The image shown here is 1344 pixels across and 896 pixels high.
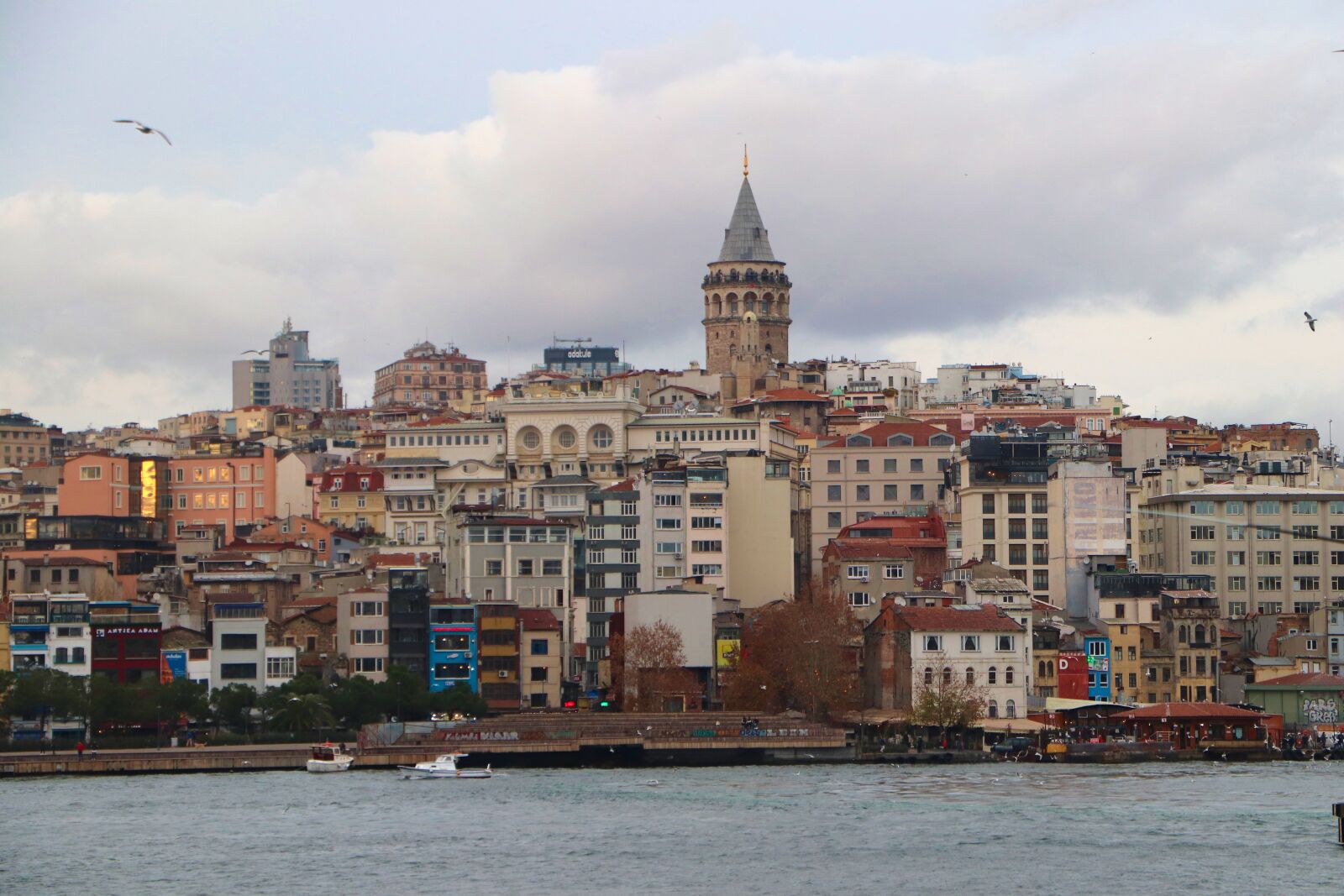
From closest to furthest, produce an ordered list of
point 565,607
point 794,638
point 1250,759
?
Answer: point 1250,759
point 794,638
point 565,607

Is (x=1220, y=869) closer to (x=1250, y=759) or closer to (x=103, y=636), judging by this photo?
(x=1250, y=759)

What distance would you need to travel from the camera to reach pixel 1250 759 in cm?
8575

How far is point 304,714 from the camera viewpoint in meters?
87.4

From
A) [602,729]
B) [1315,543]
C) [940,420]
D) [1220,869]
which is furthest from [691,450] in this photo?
[1220,869]

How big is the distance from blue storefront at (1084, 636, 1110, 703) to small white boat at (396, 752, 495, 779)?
24.0 m

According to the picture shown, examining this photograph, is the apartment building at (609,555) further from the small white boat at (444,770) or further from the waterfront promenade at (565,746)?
the small white boat at (444,770)

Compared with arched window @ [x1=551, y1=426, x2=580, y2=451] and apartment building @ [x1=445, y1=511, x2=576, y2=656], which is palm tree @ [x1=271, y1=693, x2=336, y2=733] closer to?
apartment building @ [x1=445, y1=511, x2=576, y2=656]

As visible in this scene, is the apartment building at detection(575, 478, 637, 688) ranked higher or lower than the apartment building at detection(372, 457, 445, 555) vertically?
lower

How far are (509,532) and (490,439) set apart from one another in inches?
1150

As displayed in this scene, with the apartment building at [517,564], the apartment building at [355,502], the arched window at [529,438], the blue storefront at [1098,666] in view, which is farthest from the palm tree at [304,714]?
the arched window at [529,438]

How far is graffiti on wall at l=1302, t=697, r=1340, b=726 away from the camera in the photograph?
9219 centimetres

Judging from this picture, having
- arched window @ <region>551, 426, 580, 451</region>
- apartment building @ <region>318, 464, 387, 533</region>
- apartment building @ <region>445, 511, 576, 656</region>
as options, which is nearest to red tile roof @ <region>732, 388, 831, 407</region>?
arched window @ <region>551, 426, 580, 451</region>

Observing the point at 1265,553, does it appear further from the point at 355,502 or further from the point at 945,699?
the point at 355,502

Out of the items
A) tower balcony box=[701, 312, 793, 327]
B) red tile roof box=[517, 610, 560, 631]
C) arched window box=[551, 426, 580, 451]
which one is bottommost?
red tile roof box=[517, 610, 560, 631]
